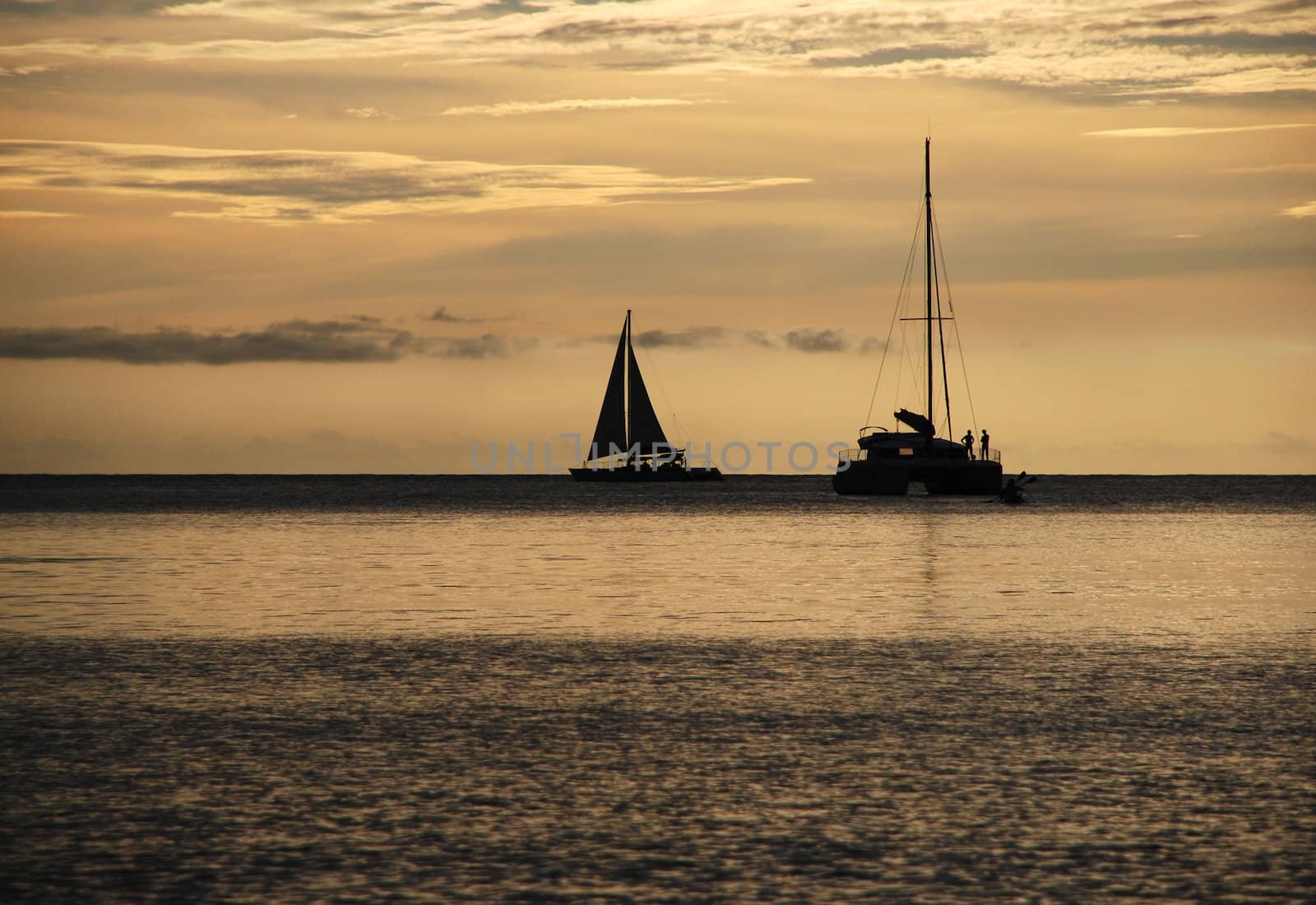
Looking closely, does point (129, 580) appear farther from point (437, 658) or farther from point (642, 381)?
point (642, 381)

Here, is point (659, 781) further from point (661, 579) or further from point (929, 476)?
point (929, 476)

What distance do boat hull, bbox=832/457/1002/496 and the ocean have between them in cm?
7489

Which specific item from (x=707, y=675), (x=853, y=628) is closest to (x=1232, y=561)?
(x=853, y=628)

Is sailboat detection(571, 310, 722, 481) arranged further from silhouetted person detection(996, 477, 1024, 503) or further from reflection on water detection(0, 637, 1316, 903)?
reflection on water detection(0, 637, 1316, 903)

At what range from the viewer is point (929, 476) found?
4811 inches

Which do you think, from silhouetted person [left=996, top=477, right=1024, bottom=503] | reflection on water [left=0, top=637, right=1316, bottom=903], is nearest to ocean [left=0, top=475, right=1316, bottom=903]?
reflection on water [left=0, top=637, right=1316, bottom=903]

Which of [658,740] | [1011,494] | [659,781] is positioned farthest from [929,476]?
[659,781]

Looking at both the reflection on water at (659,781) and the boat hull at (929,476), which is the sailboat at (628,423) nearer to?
the boat hull at (929,476)

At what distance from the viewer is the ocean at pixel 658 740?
1279 centimetres

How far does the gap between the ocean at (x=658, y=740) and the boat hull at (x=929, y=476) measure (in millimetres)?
74888

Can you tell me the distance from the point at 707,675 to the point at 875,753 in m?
7.25

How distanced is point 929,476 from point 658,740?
105883mm

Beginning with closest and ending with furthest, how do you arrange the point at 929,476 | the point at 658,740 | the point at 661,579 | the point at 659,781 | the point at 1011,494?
the point at 659,781 → the point at 658,740 → the point at 661,579 → the point at 929,476 → the point at 1011,494

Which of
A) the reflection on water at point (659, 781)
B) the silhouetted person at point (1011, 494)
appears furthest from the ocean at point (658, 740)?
the silhouetted person at point (1011, 494)
